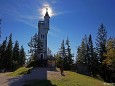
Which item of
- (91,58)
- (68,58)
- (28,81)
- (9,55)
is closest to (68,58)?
(68,58)

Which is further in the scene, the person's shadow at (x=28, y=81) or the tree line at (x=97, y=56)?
→ the tree line at (x=97, y=56)

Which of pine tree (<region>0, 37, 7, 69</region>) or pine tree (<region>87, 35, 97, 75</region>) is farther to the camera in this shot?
pine tree (<region>0, 37, 7, 69</region>)

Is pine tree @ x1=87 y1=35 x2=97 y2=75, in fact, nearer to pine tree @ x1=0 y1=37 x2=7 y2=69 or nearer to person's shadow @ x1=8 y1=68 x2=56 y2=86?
pine tree @ x1=0 y1=37 x2=7 y2=69

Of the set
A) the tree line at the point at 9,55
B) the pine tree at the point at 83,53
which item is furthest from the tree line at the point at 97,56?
the tree line at the point at 9,55

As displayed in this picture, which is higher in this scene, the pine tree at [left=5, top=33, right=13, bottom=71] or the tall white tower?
the tall white tower

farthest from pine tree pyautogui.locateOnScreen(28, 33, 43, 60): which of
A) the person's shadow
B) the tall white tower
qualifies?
the person's shadow

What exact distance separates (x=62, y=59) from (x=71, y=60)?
128 inches

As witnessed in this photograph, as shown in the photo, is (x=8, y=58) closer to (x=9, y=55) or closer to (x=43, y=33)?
(x=9, y=55)

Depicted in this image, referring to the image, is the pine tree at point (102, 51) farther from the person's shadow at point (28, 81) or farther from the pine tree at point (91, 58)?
the person's shadow at point (28, 81)

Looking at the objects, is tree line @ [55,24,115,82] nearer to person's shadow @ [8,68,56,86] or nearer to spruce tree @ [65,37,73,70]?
spruce tree @ [65,37,73,70]

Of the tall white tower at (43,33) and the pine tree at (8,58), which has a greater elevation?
the tall white tower at (43,33)

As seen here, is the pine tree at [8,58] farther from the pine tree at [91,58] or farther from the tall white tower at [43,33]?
the pine tree at [91,58]

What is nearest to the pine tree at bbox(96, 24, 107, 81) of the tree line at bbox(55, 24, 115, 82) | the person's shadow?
the tree line at bbox(55, 24, 115, 82)

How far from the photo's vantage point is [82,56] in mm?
76938
